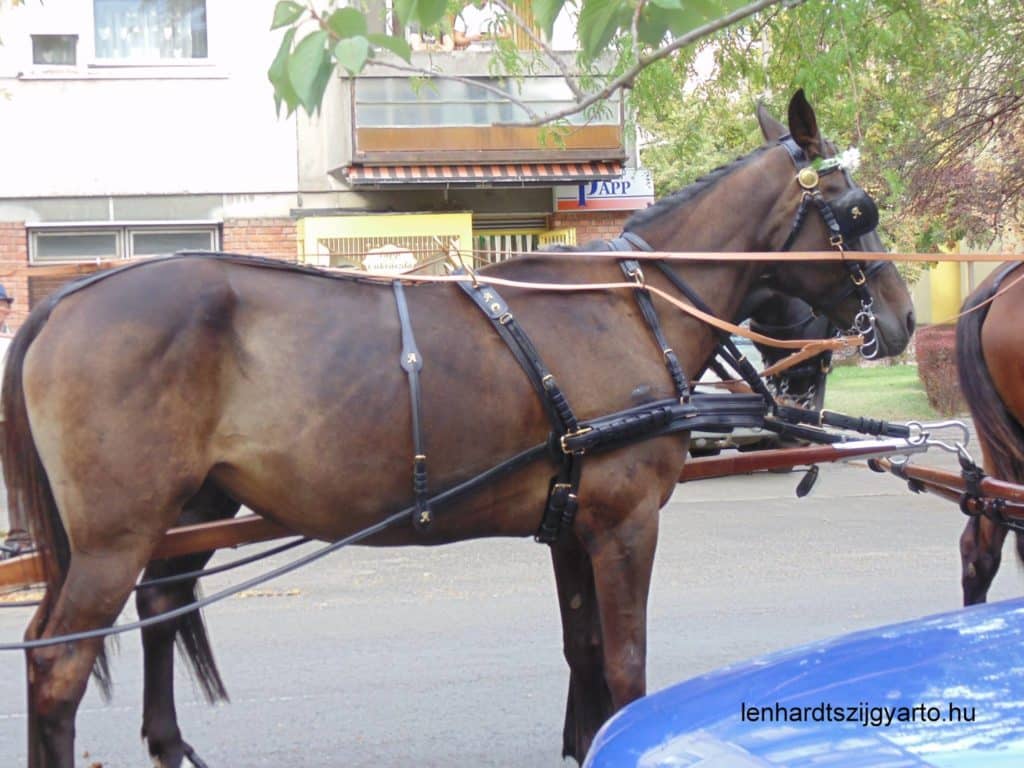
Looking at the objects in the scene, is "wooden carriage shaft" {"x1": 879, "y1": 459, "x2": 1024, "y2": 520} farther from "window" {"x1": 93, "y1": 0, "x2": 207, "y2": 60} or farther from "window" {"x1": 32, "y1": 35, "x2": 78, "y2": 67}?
"window" {"x1": 32, "y1": 35, "x2": 78, "y2": 67}

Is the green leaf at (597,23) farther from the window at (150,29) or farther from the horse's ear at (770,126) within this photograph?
the window at (150,29)

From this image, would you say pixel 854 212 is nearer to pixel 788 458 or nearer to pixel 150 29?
pixel 788 458

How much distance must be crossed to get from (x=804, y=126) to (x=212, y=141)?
12.6 metres

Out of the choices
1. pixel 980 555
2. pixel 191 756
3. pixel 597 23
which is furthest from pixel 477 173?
pixel 191 756

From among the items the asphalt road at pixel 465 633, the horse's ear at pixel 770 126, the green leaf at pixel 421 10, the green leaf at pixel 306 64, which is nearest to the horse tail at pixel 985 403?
the asphalt road at pixel 465 633

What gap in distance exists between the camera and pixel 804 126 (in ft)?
15.3

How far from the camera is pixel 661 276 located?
4.51 m

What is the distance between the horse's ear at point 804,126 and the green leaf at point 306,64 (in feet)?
6.03

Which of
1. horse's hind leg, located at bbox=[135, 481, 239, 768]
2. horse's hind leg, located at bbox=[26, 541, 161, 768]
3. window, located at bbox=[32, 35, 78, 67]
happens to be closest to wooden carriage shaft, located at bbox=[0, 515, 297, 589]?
horse's hind leg, located at bbox=[26, 541, 161, 768]

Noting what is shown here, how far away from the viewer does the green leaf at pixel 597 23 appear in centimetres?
436

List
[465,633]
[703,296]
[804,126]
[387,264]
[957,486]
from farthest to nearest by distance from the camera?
[465,633]
[387,264]
[957,486]
[804,126]
[703,296]

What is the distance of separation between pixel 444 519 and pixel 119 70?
526 inches

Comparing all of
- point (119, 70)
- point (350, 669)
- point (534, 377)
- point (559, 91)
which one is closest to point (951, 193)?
point (559, 91)

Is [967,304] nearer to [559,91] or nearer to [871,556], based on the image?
[871,556]
